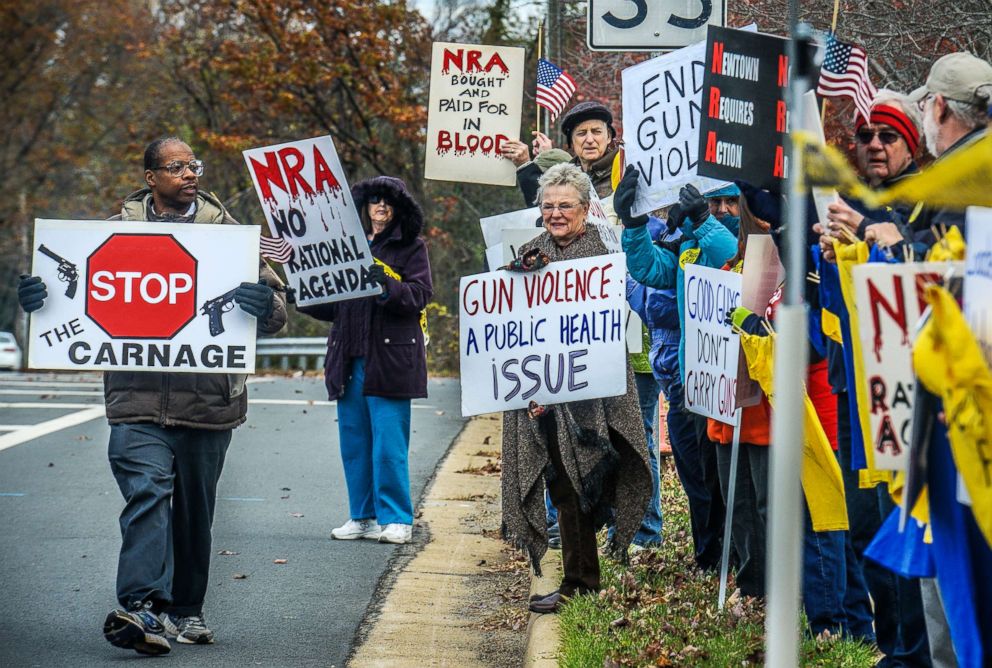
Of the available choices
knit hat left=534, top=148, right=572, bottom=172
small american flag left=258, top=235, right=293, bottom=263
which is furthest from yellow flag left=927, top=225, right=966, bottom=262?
knit hat left=534, top=148, right=572, bottom=172

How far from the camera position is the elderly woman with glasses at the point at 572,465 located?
665 cm

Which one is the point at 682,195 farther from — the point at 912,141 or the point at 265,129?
the point at 265,129

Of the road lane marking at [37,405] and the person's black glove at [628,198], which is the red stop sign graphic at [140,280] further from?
the road lane marking at [37,405]

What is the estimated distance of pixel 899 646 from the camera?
495 cm

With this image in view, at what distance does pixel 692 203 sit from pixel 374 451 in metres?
3.17

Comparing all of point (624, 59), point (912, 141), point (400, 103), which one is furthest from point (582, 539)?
point (400, 103)

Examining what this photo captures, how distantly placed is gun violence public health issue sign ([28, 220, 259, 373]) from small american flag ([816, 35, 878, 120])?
8.14 ft

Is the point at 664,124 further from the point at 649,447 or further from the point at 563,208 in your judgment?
the point at 649,447

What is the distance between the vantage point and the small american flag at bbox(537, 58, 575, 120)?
435 inches

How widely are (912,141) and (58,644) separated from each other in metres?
3.92

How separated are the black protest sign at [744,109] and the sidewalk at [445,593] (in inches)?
75.8

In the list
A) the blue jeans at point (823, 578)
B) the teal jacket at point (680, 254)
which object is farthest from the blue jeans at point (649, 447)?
the blue jeans at point (823, 578)

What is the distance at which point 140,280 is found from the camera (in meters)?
6.61

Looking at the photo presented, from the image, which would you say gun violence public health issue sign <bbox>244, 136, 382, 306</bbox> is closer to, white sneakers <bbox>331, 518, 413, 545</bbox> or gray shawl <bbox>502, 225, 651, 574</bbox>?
white sneakers <bbox>331, 518, 413, 545</bbox>
